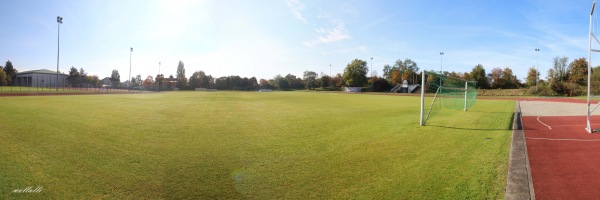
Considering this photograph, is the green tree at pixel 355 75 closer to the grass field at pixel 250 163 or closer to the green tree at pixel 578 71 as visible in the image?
the green tree at pixel 578 71

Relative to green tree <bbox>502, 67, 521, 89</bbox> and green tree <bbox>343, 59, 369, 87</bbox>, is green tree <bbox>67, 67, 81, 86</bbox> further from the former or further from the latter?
green tree <bbox>502, 67, 521, 89</bbox>

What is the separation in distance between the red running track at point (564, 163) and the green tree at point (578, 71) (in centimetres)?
8748

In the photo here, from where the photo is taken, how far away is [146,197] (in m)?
4.42

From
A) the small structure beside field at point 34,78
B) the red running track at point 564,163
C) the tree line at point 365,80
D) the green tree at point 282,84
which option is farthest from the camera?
the green tree at point 282,84

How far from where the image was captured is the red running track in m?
4.84

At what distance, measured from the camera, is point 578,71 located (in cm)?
8106

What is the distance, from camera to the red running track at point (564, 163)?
484 cm

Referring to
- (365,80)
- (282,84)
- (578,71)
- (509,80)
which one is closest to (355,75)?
(365,80)

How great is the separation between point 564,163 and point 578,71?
334 ft

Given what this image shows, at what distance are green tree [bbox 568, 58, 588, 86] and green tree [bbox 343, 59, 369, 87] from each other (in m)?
60.5

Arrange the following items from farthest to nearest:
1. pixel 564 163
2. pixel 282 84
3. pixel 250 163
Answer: pixel 282 84, pixel 564 163, pixel 250 163

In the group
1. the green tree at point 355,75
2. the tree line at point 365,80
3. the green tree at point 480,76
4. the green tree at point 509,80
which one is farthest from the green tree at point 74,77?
the green tree at point 509,80

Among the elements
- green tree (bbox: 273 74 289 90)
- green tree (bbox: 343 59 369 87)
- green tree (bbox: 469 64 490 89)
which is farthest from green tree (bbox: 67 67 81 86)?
green tree (bbox: 469 64 490 89)

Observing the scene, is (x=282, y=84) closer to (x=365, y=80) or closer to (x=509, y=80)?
(x=365, y=80)
